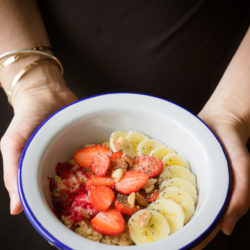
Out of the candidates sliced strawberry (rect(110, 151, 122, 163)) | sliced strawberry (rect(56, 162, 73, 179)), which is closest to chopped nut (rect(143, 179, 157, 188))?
sliced strawberry (rect(110, 151, 122, 163))

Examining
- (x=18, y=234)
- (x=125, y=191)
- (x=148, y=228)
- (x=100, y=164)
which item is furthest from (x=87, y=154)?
(x=18, y=234)

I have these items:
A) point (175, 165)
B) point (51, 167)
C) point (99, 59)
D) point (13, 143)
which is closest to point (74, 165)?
point (51, 167)

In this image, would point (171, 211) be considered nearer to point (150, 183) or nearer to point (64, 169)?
point (150, 183)

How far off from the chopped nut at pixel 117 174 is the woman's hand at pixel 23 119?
0.23 m

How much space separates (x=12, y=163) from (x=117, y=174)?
26 cm

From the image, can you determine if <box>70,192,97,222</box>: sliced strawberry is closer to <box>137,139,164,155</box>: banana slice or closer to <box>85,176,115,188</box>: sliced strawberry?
<box>85,176,115,188</box>: sliced strawberry

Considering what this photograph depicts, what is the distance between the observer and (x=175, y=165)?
84 cm

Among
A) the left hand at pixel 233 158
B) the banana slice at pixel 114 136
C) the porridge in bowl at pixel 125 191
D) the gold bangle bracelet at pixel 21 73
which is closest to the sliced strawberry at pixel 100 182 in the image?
the porridge in bowl at pixel 125 191

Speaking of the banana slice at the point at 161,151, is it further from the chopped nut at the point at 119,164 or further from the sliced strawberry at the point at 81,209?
the sliced strawberry at the point at 81,209

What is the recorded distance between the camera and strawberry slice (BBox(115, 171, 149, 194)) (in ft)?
2.52

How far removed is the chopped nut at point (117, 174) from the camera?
780 millimetres

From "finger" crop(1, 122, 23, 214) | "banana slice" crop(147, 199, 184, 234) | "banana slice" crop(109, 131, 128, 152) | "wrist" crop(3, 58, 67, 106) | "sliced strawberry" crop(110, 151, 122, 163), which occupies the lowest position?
"banana slice" crop(147, 199, 184, 234)

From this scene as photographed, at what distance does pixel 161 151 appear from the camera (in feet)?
2.84

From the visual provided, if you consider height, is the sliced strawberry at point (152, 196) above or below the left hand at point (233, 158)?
below
